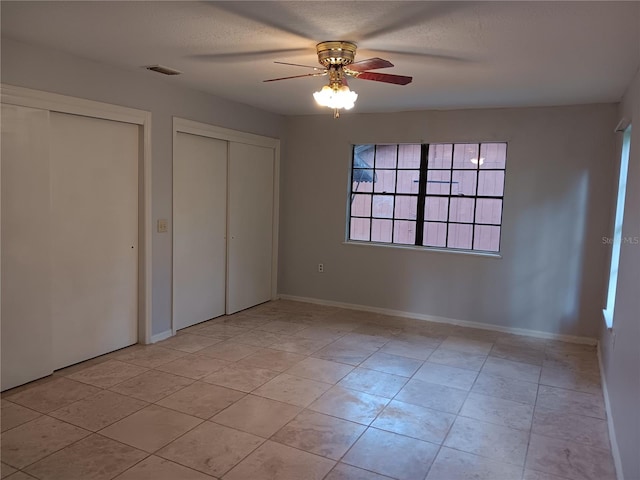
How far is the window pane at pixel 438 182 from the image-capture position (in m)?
5.43

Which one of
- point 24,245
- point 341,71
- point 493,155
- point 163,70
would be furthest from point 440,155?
point 24,245

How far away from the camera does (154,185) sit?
428cm

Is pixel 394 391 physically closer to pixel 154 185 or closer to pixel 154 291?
pixel 154 291

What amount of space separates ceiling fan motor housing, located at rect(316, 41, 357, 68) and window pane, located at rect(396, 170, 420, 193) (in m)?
2.73

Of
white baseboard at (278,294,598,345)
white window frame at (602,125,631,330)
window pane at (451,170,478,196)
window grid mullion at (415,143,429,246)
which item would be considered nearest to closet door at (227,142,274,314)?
white baseboard at (278,294,598,345)

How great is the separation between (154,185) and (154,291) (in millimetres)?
990

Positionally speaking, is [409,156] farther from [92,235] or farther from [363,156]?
[92,235]

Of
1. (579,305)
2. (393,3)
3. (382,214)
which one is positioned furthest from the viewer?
(382,214)

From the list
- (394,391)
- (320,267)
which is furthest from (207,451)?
(320,267)

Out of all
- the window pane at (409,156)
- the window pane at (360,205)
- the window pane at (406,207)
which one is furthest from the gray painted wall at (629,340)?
the window pane at (360,205)

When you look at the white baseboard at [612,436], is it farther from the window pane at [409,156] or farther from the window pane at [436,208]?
the window pane at [409,156]

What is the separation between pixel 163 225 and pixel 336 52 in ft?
7.89

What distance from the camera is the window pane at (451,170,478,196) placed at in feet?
17.4

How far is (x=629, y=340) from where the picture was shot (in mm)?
2484
